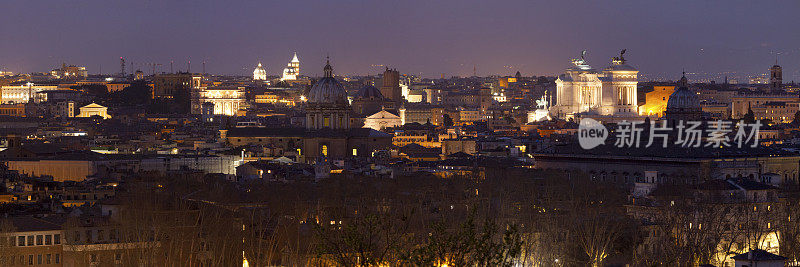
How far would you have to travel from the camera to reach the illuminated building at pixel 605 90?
546ft

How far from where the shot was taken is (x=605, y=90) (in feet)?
549

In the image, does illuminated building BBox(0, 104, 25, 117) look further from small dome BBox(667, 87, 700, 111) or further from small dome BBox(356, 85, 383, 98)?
small dome BBox(667, 87, 700, 111)

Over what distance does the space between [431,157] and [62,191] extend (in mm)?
41806

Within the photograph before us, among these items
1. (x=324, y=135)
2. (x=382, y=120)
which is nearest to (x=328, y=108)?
(x=324, y=135)

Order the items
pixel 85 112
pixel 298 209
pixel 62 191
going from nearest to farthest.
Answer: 1. pixel 298 209
2. pixel 62 191
3. pixel 85 112

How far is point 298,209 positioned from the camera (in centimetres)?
6038

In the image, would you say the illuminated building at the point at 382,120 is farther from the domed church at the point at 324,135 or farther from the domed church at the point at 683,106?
the domed church at the point at 683,106

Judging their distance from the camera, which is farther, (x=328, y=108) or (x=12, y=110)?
(x=12, y=110)

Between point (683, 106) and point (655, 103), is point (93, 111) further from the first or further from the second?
point (683, 106)

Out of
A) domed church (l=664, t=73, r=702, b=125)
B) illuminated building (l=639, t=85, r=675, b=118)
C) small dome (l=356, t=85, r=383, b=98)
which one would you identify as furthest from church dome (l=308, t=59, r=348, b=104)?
small dome (l=356, t=85, r=383, b=98)

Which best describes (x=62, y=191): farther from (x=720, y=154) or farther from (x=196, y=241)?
(x=720, y=154)

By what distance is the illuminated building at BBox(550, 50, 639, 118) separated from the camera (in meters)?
166

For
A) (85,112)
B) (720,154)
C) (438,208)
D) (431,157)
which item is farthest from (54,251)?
(85,112)

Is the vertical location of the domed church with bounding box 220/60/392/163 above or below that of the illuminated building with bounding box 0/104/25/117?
below
